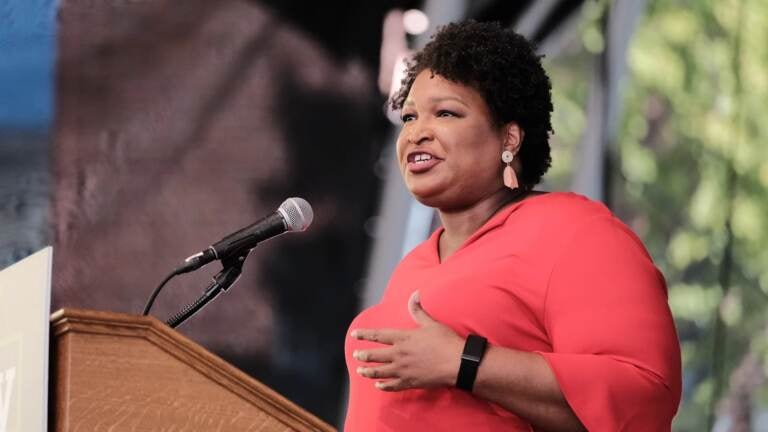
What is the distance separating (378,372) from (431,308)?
241mm

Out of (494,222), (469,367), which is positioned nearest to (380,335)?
(469,367)

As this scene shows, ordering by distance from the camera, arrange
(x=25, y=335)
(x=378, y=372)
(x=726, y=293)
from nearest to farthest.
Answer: (x=25, y=335) → (x=378, y=372) → (x=726, y=293)

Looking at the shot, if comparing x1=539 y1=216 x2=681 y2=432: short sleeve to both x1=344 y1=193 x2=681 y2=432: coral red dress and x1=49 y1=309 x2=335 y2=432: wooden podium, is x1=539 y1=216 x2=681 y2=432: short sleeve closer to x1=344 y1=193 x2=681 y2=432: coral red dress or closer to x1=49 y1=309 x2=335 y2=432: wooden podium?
x1=344 y1=193 x2=681 y2=432: coral red dress

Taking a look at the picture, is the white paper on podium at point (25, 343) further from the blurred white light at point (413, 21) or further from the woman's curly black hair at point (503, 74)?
the blurred white light at point (413, 21)

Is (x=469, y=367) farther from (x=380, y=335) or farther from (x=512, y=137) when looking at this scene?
(x=512, y=137)

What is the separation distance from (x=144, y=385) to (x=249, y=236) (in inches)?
19.1

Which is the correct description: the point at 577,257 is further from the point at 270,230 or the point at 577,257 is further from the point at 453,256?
the point at 270,230

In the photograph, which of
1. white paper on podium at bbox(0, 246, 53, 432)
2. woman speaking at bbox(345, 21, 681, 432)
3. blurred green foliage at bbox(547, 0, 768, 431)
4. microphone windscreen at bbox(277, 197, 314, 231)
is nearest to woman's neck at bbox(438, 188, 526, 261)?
woman speaking at bbox(345, 21, 681, 432)

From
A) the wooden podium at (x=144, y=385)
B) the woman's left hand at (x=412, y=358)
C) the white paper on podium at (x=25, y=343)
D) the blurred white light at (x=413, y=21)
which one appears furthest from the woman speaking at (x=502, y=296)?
the blurred white light at (x=413, y=21)

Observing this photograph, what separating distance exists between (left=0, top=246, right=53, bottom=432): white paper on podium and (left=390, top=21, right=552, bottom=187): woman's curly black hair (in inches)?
37.0

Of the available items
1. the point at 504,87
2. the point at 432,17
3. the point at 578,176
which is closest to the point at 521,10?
the point at 432,17

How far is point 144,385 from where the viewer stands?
182 cm

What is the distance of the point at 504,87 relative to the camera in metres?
2.38

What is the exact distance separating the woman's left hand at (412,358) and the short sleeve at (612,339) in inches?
6.5
